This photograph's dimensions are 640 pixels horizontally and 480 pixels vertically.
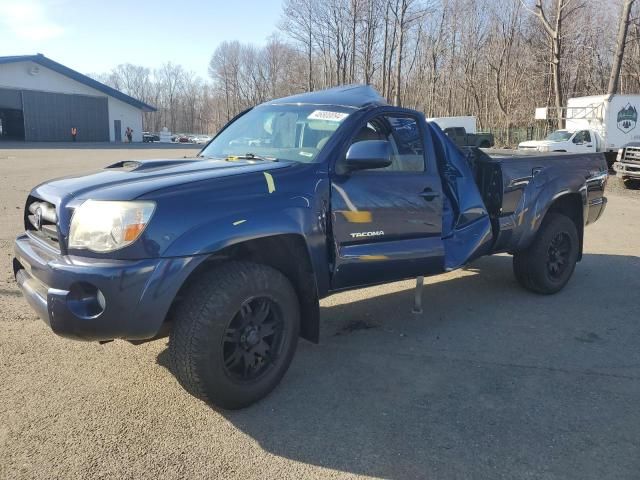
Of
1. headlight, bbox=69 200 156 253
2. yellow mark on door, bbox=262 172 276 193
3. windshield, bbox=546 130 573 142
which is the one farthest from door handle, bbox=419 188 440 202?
windshield, bbox=546 130 573 142

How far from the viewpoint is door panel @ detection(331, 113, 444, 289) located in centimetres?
365

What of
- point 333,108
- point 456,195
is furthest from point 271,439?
point 456,195

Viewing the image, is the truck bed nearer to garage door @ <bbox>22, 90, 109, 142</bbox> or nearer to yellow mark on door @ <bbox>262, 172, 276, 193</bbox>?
yellow mark on door @ <bbox>262, 172, 276, 193</bbox>

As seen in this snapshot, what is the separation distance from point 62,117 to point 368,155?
170ft

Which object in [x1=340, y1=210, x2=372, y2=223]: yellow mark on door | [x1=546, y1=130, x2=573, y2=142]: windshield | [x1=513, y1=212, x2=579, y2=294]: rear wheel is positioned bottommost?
[x1=513, y1=212, x2=579, y2=294]: rear wheel

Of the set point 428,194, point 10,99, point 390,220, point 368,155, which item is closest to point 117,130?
point 10,99

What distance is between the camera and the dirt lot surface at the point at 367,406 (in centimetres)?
276

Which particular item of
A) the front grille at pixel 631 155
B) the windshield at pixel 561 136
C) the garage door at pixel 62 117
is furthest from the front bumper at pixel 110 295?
the garage door at pixel 62 117

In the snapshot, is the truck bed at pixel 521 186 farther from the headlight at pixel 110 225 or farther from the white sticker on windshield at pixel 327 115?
the headlight at pixel 110 225

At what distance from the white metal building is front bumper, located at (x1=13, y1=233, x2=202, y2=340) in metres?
48.7

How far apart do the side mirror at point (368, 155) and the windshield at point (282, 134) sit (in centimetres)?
25

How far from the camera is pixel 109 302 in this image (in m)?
2.72

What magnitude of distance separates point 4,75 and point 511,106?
42993 millimetres

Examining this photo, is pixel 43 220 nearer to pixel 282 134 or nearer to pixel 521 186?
pixel 282 134
